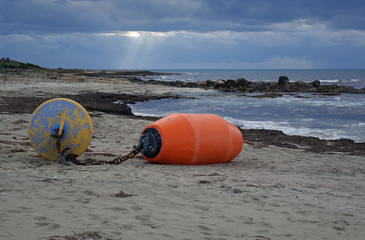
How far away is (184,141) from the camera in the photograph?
836 cm

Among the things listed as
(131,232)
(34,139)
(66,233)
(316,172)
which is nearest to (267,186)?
(316,172)

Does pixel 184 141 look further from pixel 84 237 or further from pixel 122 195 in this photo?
pixel 84 237

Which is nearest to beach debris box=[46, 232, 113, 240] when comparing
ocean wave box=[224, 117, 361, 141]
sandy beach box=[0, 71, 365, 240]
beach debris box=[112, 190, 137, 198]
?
sandy beach box=[0, 71, 365, 240]

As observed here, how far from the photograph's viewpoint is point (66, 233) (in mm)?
3865

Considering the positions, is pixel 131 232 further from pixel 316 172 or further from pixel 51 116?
pixel 316 172

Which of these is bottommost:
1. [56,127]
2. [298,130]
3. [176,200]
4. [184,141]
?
[176,200]

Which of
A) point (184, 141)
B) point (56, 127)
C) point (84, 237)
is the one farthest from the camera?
point (184, 141)

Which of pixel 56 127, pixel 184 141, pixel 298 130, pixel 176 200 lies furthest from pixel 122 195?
pixel 298 130

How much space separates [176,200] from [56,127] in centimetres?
342

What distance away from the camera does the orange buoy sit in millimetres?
8328

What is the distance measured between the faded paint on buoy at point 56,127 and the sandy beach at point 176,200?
0.34 metres

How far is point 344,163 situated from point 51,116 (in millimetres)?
7018

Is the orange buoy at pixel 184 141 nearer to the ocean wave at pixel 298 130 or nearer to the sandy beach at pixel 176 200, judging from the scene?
the sandy beach at pixel 176 200

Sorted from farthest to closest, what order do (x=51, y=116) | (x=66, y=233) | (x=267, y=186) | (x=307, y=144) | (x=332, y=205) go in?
(x=307, y=144)
(x=51, y=116)
(x=267, y=186)
(x=332, y=205)
(x=66, y=233)
